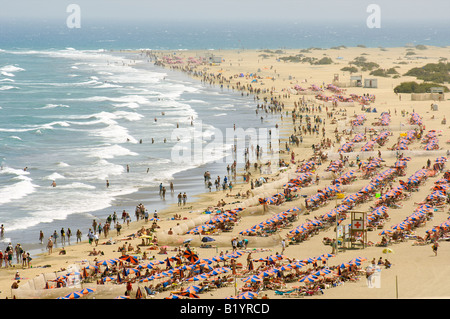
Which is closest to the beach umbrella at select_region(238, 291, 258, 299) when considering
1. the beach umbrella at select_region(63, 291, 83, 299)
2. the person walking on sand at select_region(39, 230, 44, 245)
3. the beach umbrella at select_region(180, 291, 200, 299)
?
the beach umbrella at select_region(180, 291, 200, 299)

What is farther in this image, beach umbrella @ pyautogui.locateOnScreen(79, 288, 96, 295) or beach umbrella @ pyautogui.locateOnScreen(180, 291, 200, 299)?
beach umbrella @ pyautogui.locateOnScreen(79, 288, 96, 295)

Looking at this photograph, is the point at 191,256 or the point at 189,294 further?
the point at 191,256

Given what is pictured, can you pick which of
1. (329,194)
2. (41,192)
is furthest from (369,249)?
(41,192)

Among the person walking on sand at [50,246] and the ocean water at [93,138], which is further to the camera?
the ocean water at [93,138]

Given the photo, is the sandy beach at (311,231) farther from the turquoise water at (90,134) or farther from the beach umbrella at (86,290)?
the turquoise water at (90,134)

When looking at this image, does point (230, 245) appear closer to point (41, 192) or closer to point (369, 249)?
point (369, 249)

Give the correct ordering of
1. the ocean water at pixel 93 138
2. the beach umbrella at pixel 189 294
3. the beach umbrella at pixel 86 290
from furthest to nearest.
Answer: the ocean water at pixel 93 138 → the beach umbrella at pixel 86 290 → the beach umbrella at pixel 189 294

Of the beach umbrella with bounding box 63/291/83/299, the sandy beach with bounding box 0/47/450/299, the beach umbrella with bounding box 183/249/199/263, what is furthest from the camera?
the beach umbrella with bounding box 183/249/199/263

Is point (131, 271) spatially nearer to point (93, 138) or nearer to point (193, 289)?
point (193, 289)

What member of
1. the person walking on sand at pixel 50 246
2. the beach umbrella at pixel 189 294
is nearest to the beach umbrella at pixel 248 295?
the beach umbrella at pixel 189 294

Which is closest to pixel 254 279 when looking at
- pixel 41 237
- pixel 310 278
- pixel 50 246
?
pixel 310 278

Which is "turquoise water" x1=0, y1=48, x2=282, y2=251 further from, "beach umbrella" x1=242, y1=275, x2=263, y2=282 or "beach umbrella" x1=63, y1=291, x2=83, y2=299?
"beach umbrella" x1=242, y1=275, x2=263, y2=282

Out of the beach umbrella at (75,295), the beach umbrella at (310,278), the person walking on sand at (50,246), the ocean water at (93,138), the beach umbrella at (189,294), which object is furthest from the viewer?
the ocean water at (93,138)
